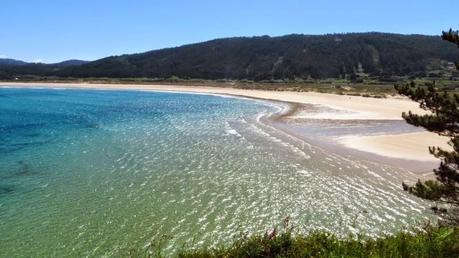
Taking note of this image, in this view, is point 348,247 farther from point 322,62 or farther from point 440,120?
point 322,62

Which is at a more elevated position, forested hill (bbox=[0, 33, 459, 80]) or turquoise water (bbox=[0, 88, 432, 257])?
forested hill (bbox=[0, 33, 459, 80])

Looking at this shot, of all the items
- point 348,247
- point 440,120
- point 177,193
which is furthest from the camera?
point 177,193

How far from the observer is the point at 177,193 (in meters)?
17.8

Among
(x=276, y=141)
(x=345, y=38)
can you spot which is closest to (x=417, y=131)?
(x=276, y=141)

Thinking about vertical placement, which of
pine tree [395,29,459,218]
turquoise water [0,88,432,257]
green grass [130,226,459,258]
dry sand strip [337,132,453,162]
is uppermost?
pine tree [395,29,459,218]

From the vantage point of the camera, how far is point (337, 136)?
33.1 m

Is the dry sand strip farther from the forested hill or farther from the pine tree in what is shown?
the forested hill

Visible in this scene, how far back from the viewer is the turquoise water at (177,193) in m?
13.4

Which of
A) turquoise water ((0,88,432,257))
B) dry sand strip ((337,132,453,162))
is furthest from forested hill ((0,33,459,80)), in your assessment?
turquoise water ((0,88,432,257))

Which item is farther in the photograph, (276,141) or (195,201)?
(276,141)

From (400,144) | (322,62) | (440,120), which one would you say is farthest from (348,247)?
(322,62)

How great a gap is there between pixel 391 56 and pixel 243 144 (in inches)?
6059

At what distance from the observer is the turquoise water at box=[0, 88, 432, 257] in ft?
43.9

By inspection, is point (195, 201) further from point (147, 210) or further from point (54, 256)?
point (54, 256)
